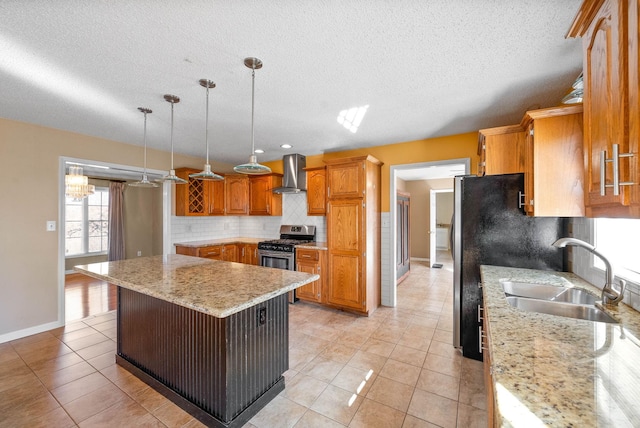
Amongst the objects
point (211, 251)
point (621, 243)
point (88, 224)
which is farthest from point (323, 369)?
point (88, 224)

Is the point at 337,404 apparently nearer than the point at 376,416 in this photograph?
No

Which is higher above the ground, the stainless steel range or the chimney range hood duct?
the chimney range hood duct

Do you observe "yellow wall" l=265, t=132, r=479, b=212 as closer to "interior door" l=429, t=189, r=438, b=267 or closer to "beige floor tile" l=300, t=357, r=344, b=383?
"beige floor tile" l=300, t=357, r=344, b=383

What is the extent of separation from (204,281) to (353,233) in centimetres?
213

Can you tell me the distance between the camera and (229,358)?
161 centimetres

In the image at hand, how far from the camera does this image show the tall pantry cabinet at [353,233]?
348 cm

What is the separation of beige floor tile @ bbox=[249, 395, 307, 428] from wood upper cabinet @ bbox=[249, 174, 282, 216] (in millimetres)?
3288

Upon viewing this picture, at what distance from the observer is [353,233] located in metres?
3.54

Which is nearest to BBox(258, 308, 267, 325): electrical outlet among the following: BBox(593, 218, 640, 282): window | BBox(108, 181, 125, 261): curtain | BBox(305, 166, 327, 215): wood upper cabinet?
BBox(593, 218, 640, 282): window

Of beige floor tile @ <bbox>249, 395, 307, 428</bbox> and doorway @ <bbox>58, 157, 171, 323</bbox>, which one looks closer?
beige floor tile @ <bbox>249, 395, 307, 428</bbox>

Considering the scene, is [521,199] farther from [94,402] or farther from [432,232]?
[432,232]

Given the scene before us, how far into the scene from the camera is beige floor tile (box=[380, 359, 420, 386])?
85.6 inches

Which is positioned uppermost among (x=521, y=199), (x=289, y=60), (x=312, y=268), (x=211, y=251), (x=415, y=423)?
(x=289, y=60)

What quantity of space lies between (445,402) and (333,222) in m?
2.32
